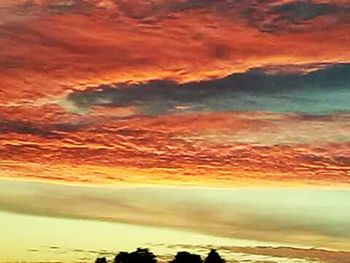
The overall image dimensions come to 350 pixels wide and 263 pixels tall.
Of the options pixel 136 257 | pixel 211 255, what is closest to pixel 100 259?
pixel 136 257

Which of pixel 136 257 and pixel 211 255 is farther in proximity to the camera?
pixel 136 257

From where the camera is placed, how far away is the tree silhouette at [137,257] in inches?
6357

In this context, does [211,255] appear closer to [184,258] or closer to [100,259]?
[184,258]

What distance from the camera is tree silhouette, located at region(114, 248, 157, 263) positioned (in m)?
161

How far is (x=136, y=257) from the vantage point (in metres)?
163

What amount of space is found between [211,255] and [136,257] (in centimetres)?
1301

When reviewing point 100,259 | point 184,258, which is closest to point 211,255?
point 184,258

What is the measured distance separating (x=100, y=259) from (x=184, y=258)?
1019 cm

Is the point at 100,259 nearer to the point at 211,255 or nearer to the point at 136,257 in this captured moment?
the point at 136,257

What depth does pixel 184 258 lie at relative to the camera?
Answer: 6152 inches

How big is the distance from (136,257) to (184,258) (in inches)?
337

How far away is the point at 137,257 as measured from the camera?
163000mm
